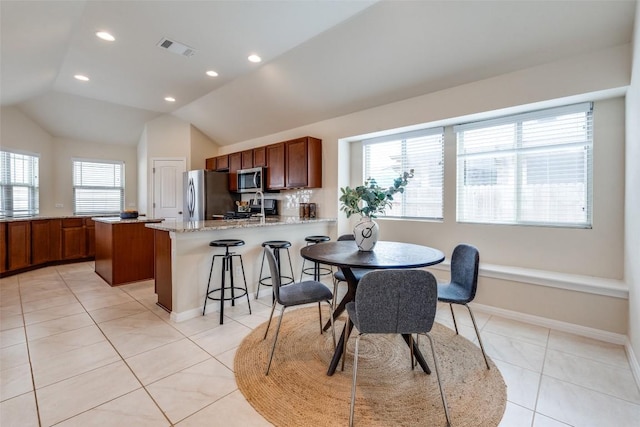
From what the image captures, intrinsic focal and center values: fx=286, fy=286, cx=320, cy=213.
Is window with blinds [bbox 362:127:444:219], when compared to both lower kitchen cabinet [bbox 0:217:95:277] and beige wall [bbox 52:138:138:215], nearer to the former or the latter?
lower kitchen cabinet [bbox 0:217:95:277]

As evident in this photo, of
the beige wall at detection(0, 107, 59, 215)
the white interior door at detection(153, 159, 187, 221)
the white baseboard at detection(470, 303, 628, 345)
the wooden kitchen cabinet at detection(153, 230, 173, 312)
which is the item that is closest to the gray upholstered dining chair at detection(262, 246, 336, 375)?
the wooden kitchen cabinet at detection(153, 230, 173, 312)

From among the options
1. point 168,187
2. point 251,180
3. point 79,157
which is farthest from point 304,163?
point 79,157

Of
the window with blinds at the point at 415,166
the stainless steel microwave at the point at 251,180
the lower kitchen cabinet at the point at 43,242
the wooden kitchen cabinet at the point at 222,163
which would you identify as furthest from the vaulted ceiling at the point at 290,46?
the lower kitchen cabinet at the point at 43,242

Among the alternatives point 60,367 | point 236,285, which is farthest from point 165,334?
point 236,285

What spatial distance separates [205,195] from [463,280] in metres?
4.97

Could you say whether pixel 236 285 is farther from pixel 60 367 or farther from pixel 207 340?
pixel 60 367

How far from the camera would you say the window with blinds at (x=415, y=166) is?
3.79 metres

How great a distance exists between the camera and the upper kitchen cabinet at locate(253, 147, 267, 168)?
17.3 ft

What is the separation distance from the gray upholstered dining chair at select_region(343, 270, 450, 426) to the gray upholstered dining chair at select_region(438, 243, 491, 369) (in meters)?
0.60

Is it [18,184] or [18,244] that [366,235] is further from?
[18,184]

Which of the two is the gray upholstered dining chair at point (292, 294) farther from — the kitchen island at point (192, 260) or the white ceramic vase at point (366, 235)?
the kitchen island at point (192, 260)

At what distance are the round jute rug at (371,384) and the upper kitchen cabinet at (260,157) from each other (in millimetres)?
3438

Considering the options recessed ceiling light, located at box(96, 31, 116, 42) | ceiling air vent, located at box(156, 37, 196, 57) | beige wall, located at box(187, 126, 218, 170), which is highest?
recessed ceiling light, located at box(96, 31, 116, 42)

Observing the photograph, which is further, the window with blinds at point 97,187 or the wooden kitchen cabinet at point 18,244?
the window with blinds at point 97,187
